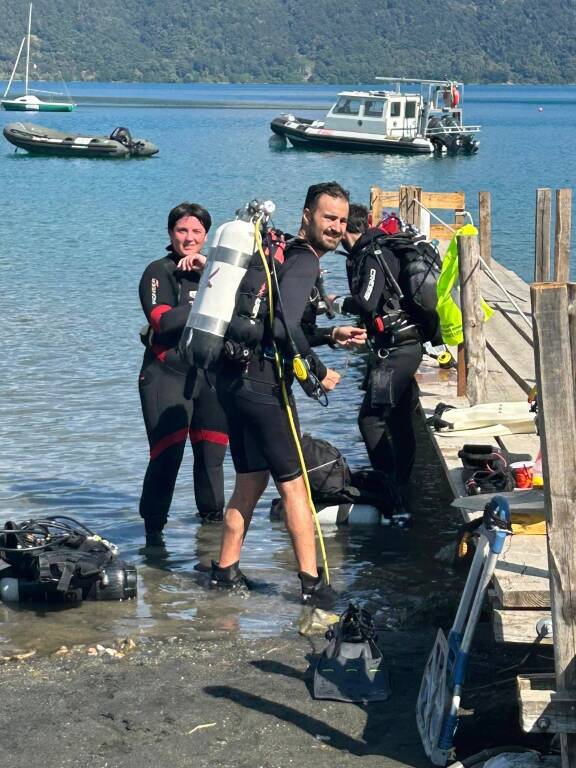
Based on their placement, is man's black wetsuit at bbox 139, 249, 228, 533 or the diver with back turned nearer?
man's black wetsuit at bbox 139, 249, 228, 533

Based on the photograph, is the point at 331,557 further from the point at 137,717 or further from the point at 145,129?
the point at 145,129

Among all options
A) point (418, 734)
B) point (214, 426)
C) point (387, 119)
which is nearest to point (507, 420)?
point (214, 426)

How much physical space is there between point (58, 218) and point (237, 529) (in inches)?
1063

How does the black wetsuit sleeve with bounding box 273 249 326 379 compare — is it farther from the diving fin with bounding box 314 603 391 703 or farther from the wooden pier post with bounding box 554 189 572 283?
the wooden pier post with bounding box 554 189 572 283

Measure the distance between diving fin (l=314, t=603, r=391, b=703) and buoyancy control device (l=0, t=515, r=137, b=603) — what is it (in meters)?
1.41

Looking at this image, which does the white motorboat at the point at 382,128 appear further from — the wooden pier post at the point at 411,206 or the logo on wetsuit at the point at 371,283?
the logo on wetsuit at the point at 371,283

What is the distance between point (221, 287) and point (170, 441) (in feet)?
5.29

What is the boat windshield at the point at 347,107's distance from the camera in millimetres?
52812

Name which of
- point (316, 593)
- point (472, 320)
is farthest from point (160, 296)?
point (472, 320)

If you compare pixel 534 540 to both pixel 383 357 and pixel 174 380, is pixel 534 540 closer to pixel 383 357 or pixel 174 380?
pixel 383 357

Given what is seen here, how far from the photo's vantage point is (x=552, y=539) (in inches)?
152

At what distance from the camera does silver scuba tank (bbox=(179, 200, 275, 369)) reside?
5.52 metres

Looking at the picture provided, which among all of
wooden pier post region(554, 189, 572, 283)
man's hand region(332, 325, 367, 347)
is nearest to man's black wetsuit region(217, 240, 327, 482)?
man's hand region(332, 325, 367, 347)

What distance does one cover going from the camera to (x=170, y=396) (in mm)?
6875
